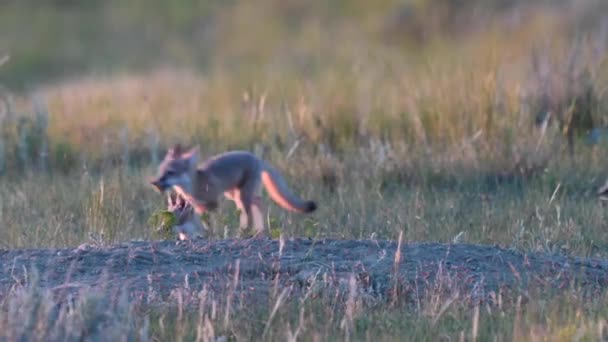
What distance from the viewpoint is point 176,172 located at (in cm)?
848

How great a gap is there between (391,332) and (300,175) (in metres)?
4.64

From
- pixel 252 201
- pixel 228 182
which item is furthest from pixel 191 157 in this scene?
pixel 252 201

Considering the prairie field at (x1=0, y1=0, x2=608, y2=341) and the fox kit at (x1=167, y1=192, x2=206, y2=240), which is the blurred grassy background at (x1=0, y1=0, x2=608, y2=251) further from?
the fox kit at (x1=167, y1=192, x2=206, y2=240)

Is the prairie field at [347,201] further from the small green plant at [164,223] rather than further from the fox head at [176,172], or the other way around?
the fox head at [176,172]

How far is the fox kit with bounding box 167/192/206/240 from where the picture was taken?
7809mm

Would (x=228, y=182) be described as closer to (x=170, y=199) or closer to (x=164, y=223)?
(x=170, y=199)

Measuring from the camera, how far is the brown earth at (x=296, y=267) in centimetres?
613

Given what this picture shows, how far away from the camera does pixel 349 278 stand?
6.19 meters

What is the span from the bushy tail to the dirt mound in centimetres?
167

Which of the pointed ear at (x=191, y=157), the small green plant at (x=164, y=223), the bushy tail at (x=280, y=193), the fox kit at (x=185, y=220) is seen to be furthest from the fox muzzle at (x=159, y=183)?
the bushy tail at (x=280, y=193)

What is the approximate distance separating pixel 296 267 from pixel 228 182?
7.86 ft

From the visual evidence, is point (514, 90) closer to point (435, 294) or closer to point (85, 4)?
point (435, 294)

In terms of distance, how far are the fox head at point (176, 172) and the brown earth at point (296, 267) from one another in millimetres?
1457

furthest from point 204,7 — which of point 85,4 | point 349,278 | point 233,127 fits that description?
point 349,278
